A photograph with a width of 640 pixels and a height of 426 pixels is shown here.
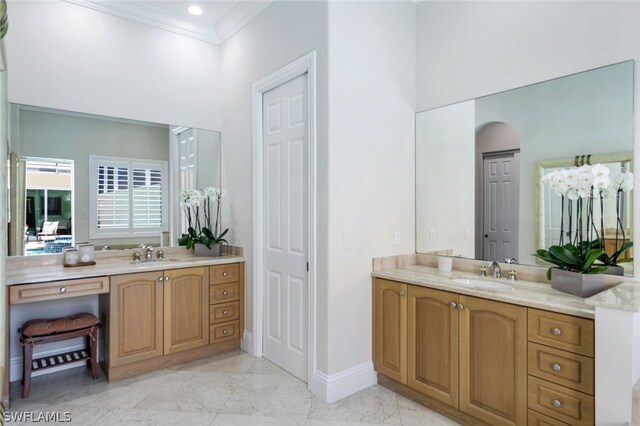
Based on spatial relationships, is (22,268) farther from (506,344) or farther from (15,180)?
(506,344)

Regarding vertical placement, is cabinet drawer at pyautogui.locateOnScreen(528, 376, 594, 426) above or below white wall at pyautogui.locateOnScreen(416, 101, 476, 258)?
below

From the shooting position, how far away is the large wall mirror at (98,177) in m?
2.89

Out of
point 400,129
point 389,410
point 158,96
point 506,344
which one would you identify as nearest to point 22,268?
point 158,96

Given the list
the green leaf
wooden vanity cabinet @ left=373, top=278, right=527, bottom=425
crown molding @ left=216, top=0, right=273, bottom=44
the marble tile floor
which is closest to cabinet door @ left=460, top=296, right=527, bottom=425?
wooden vanity cabinet @ left=373, top=278, right=527, bottom=425

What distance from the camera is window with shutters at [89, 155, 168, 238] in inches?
127

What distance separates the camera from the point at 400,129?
299 centimetres

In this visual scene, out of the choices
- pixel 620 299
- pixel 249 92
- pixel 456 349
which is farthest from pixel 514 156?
pixel 249 92

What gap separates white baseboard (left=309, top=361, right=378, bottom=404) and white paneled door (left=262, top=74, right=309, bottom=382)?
0.85 feet

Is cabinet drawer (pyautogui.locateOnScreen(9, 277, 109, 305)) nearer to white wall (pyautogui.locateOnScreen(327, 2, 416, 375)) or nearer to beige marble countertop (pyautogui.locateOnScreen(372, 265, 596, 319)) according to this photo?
white wall (pyautogui.locateOnScreen(327, 2, 416, 375))

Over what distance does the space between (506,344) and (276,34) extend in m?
2.81

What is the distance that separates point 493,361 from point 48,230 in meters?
3.41

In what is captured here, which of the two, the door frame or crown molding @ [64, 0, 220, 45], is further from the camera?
crown molding @ [64, 0, 220, 45]

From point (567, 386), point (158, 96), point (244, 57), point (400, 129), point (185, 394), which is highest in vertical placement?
point (244, 57)

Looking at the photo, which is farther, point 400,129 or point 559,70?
point 400,129
